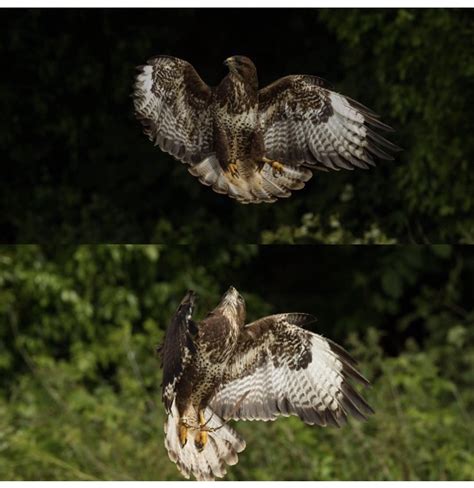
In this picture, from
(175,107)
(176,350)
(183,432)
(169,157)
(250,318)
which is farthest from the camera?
(169,157)

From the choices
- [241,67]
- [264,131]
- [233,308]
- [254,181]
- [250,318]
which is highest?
[241,67]

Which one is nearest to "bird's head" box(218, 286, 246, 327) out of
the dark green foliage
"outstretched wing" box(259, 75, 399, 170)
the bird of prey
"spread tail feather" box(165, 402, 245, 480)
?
the bird of prey

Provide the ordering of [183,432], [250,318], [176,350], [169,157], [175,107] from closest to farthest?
[176,350] → [183,432] → [175,107] → [250,318] → [169,157]

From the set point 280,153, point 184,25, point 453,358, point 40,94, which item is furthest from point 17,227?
point 280,153

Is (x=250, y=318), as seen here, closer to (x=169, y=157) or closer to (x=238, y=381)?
(x=169, y=157)

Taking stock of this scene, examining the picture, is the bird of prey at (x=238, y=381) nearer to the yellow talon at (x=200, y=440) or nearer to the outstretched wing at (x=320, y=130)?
the yellow talon at (x=200, y=440)

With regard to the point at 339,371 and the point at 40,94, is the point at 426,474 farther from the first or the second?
the point at 40,94

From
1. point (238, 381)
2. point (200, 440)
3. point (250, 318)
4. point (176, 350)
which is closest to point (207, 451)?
point (200, 440)
